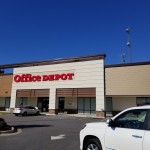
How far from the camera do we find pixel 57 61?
39.9 meters

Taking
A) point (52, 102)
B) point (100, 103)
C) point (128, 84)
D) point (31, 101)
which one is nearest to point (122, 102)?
point (100, 103)

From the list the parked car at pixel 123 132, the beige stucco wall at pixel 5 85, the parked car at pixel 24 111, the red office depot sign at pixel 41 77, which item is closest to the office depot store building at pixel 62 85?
the red office depot sign at pixel 41 77

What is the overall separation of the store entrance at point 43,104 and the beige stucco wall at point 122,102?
11958 millimetres

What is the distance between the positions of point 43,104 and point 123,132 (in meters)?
37.3

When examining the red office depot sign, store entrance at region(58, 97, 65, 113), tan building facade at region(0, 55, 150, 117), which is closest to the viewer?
tan building facade at region(0, 55, 150, 117)

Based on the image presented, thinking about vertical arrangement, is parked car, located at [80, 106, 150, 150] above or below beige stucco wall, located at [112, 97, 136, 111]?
below

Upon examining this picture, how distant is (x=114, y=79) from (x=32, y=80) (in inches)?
579

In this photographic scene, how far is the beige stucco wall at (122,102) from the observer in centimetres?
3520

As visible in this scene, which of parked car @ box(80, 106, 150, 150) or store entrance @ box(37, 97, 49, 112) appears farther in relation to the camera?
store entrance @ box(37, 97, 49, 112)

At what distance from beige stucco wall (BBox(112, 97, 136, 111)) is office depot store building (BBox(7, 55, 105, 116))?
2.61m

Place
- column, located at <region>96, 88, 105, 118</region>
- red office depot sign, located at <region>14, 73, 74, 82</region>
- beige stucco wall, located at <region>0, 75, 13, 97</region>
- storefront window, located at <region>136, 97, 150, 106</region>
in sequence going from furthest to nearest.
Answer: beige stucco wall, located at <region>0, 75, 13, 97</region> → red office depot sign, located at <region>14, 73, 74, 82</region> → column, located at <region>96, 88, 105, 118</region> → storefront window, located at <region>136, 97, 150, 106</region>

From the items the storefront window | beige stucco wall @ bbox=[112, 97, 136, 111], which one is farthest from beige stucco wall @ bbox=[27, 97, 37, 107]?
the storefront window

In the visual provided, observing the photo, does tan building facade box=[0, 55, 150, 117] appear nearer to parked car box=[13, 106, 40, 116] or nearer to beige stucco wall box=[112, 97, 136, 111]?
beige stucco wall box=[112, 97, 136, 111]

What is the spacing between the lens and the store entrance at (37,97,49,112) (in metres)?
42.4
